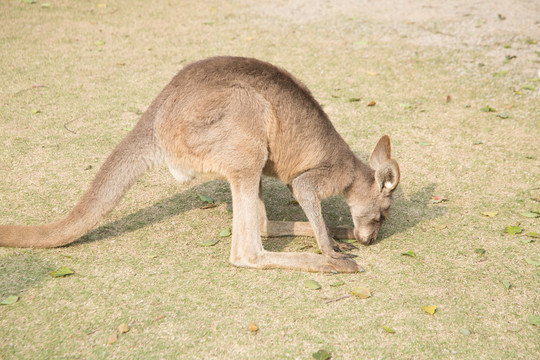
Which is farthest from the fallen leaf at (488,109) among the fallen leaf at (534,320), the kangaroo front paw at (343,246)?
the fallen leaf at (534,320)

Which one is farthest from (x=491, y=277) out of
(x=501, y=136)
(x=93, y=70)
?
(x=93, y=70)

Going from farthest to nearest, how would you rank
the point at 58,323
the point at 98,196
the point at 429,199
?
the point at 429,199
the point at 98,196
the point at 58,323

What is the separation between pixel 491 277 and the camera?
3.29m

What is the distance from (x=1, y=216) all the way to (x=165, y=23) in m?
5.18

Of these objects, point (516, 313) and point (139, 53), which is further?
point (139, 53)

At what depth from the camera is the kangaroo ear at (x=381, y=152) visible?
3641mm

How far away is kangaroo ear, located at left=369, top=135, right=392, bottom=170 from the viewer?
3.64m

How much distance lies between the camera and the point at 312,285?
10.3 ft

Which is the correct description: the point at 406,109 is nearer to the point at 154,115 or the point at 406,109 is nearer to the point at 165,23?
the point at 154,115

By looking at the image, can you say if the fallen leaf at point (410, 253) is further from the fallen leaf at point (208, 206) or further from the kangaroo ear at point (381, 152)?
the fallen leaf at point (208, 206)

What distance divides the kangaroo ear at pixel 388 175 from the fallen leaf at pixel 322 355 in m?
1.41

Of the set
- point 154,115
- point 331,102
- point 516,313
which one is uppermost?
point 154,115

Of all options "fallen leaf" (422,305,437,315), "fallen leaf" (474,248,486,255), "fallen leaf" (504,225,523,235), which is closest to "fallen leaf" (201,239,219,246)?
"fallen leaf" (422,305,437,315)

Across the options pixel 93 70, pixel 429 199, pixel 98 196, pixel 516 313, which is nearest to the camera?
pixel 516 313
